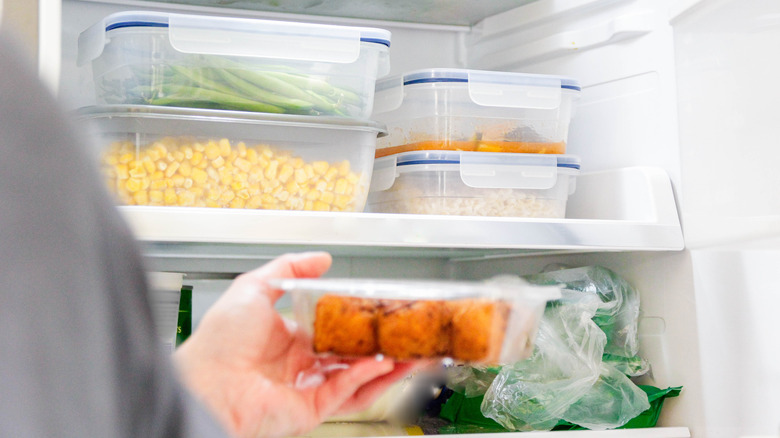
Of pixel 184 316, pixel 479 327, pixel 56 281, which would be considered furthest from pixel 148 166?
pixel 56 281

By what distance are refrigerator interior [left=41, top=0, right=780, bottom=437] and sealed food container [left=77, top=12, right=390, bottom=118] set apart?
8 centimetres

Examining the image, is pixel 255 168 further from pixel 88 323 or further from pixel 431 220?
pixel 88 323

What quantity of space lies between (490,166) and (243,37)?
Result: 0.39 meters

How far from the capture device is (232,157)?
40.9 inches

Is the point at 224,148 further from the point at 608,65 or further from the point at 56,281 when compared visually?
the point at 56,281

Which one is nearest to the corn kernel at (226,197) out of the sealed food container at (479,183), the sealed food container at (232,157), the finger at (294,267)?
the sealed food container at (232,157)

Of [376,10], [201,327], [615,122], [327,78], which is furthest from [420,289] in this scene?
[376,10]

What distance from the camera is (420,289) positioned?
603 millimetres

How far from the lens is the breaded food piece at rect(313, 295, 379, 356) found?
0.61m

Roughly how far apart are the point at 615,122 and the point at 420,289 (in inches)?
31.3

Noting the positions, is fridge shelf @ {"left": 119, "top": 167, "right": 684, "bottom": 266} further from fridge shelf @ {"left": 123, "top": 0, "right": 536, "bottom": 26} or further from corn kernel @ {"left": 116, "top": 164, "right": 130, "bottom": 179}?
fridge shelf @ {"left": 123, "top": 0, "right": 536, "bottom": 26}

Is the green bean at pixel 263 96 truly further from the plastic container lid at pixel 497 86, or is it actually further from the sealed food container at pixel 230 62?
the plastic container lid at pixel 497 86

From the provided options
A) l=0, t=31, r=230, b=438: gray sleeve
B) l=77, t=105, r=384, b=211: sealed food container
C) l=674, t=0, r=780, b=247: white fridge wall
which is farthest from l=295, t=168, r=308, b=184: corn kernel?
l=0, t=31, r=230, b=438: gray sleeve

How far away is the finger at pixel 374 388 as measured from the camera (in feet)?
2.12
